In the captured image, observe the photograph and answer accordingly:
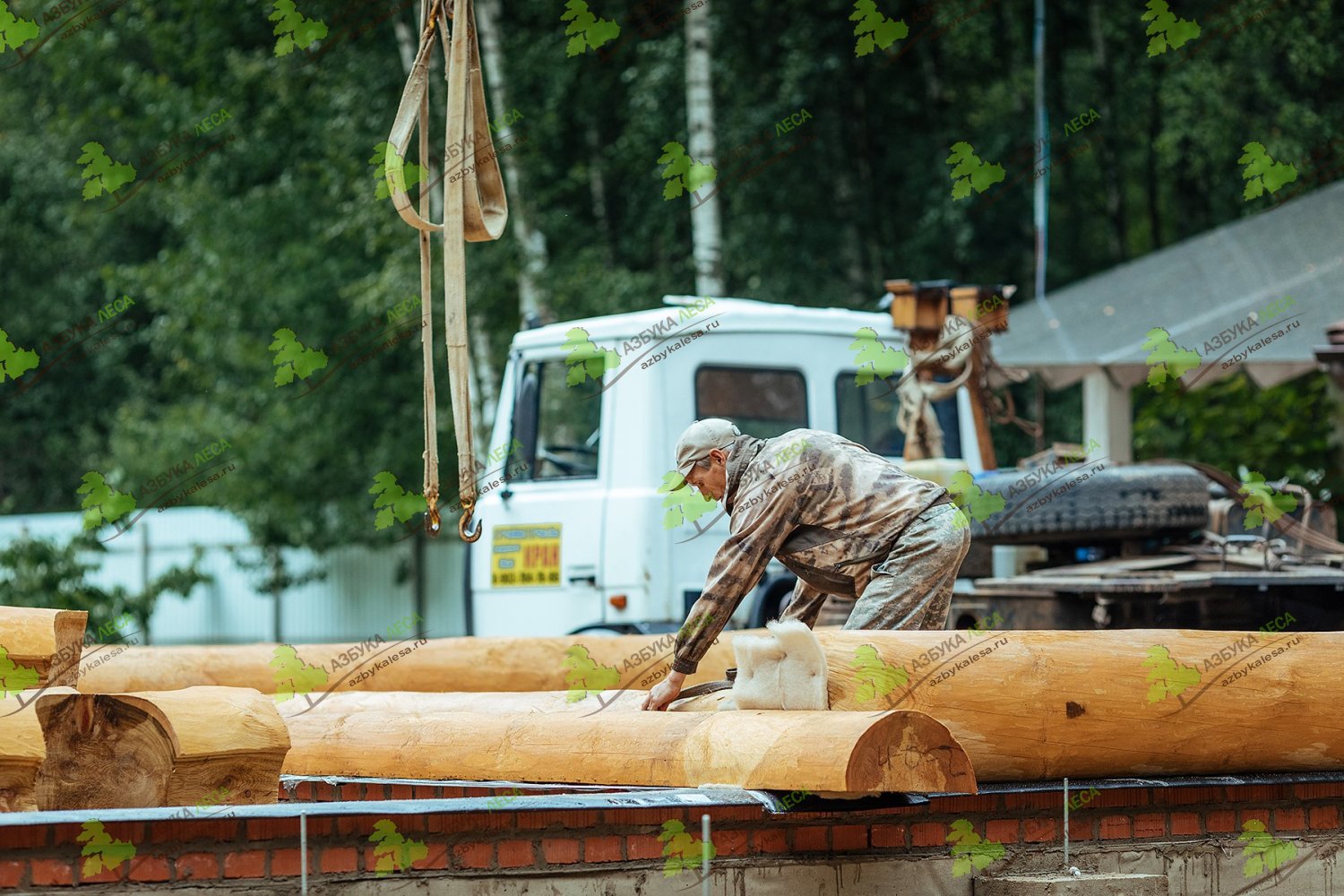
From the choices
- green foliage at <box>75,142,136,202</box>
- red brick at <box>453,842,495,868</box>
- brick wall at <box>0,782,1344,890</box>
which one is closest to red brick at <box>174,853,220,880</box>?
brick wall at <box>0,782,1344,890</box>

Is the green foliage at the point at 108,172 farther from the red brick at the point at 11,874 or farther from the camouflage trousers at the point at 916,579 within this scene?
the red brick at the point at 11,874

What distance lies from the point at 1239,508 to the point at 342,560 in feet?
53.5

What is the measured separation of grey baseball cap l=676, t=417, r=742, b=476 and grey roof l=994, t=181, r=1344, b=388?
8236mm

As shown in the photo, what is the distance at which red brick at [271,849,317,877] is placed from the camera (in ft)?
14.7

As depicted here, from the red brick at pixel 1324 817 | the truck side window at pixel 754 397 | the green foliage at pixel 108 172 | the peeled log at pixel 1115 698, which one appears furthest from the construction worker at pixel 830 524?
the green foliage at pixel 108 172

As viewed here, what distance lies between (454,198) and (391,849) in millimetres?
2491

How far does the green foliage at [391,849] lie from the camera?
180 inches

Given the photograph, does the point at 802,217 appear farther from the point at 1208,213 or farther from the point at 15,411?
the point at 15,411

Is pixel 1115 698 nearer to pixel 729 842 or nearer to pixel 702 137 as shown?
pixel 729 842

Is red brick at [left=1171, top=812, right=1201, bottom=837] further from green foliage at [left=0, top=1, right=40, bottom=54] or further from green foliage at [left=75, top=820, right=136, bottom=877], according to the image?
green foliage at [left=0, top=1, right=40, bottom=54]

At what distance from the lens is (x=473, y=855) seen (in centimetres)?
473

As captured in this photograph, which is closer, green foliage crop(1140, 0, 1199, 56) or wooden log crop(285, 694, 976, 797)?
wooden log crop(285, 694, 976, 797)

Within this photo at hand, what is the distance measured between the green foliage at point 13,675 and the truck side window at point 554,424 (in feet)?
17.0

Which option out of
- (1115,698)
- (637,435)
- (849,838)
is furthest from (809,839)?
(637,435)
